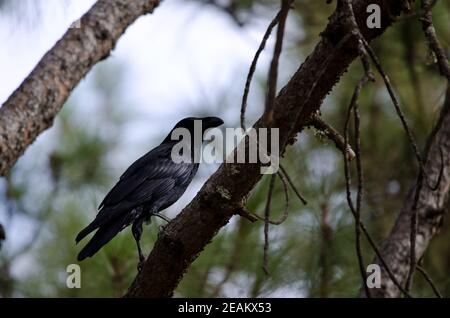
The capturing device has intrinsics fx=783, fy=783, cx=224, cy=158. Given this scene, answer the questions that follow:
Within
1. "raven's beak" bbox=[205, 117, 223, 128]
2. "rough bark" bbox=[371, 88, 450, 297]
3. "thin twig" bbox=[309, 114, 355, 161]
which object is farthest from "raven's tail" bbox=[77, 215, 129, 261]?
Answer: "rough bark" bbox=[371, 88, 450, 297]

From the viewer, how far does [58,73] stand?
378cm

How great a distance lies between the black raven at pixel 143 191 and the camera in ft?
13.1

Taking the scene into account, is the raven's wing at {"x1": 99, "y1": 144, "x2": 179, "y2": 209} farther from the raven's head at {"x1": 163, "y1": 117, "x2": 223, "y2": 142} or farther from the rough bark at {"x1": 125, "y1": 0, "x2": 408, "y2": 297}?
the rough bark at {"x1": 125, "y1": 0, "x2": 408, "y2": 297}

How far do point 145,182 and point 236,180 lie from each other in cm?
130

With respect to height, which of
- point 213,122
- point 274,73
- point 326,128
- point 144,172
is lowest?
point 274,73

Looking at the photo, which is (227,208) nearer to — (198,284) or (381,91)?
(198,284)

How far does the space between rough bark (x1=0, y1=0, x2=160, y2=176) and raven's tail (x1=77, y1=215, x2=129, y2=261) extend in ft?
1.95

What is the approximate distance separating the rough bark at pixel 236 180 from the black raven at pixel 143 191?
1.77 ft

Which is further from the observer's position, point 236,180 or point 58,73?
point 58,73

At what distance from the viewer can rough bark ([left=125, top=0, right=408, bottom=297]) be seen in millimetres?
2830

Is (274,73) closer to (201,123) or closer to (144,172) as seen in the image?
(144,172)

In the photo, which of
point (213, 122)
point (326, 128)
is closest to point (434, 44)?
point (326, 128)

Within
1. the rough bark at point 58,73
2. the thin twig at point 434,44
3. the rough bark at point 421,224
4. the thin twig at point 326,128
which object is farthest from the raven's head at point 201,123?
the thin twig at point 434,44

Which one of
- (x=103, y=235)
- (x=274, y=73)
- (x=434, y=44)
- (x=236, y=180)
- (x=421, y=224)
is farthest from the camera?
(x=421, y=224)
